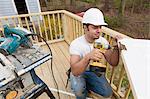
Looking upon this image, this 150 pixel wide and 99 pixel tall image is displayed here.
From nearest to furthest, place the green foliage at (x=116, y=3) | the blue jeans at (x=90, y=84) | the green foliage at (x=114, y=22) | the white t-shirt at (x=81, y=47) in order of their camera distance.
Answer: the white t-shirt at (x=81, y=47) → the blue jeans at (x=90, y=84) → the green foliage at (x=114, y=22) → the green foliage at (x=116, y=3)

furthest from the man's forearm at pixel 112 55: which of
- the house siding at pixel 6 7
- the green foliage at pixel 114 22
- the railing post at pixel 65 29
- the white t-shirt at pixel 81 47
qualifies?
the green foliage at pixel 114 22

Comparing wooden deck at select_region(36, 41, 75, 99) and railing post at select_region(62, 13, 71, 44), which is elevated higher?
railing post at select_region(62, 13, 71, 44)

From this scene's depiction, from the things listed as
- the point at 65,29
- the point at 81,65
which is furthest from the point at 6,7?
the point at 81,65

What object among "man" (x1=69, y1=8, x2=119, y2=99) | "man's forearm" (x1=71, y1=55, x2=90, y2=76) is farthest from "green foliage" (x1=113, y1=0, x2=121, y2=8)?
"man's forearm" (x1=71, y1=55, x2=90, y2=76)

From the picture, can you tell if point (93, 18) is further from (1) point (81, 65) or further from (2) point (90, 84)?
(2) point (90, 84)

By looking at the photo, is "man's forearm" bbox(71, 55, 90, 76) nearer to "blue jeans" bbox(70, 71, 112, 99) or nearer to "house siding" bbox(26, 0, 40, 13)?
"blue jeans" bbox(70, 71, 112, 99)

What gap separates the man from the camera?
4.68ft

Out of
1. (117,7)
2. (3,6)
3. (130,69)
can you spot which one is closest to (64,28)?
(130,69)

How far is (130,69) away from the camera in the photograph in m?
0.82

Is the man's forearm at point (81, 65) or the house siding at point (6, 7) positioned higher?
the man's forearm at point (81, 65)

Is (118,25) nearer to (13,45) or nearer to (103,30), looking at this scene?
(103,30)

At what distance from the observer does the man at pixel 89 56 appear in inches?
56.2

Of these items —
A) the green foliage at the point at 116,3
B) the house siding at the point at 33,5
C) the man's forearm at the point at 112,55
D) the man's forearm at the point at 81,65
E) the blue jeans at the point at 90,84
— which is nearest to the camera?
the man's forearm at the point at 81,65

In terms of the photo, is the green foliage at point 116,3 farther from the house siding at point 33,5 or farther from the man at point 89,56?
the man at point 89,56
